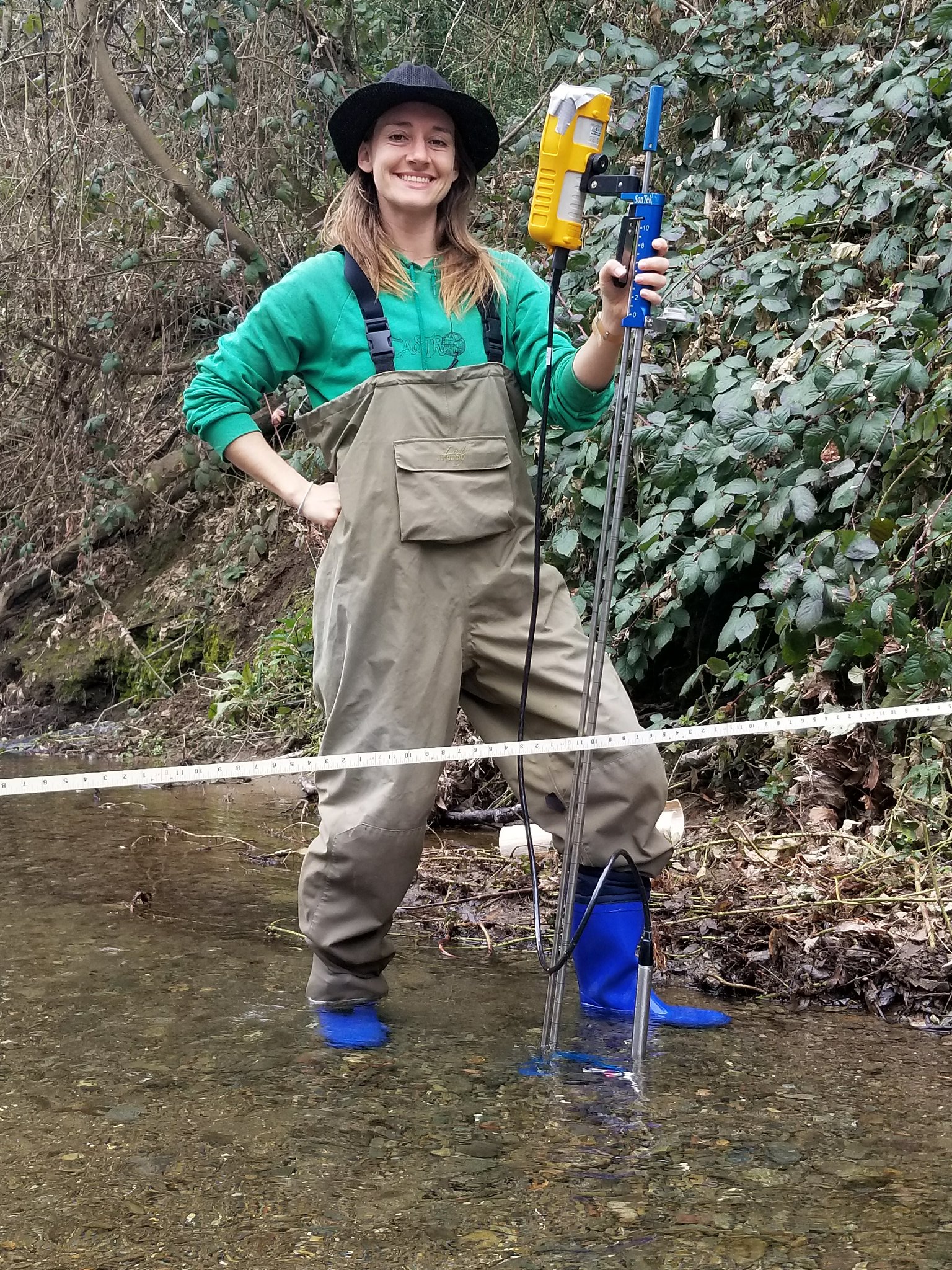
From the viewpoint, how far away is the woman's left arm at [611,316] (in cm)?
255

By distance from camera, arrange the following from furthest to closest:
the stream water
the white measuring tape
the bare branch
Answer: the bare branch → the white measuring tape → the stream water

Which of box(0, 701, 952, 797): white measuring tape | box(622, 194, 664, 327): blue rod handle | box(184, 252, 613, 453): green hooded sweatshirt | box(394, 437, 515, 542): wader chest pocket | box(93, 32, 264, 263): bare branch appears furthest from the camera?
box(93, 32, 264, 263): bare branch

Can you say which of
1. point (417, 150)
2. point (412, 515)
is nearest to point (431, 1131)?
point (412, 515)

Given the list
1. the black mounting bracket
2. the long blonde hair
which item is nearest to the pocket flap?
the long blonde hair

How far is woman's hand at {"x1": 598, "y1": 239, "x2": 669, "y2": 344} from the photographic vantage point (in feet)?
8.35

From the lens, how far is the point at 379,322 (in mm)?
2980

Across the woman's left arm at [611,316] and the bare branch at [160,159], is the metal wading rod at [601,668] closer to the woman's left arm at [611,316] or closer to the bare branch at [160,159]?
the woman's left arm at [611,316]

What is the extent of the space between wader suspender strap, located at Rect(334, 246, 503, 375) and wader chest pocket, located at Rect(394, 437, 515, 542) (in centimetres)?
20

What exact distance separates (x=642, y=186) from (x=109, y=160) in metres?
5.94

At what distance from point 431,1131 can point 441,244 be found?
192 centimetres

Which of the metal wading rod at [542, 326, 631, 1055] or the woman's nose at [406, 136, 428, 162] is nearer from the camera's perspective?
the metal wading rod at [542, 326, 631, 1055]

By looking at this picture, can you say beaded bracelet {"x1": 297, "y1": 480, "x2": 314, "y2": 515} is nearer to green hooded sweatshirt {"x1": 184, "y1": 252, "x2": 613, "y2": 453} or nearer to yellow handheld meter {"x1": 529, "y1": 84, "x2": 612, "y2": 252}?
green hooded sweatshirt {"x1": 184, "y1": 252, "x2": 613, "y2": 453}

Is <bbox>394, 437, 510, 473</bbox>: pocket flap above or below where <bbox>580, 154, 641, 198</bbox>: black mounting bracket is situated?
below

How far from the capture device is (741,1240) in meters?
1.92
